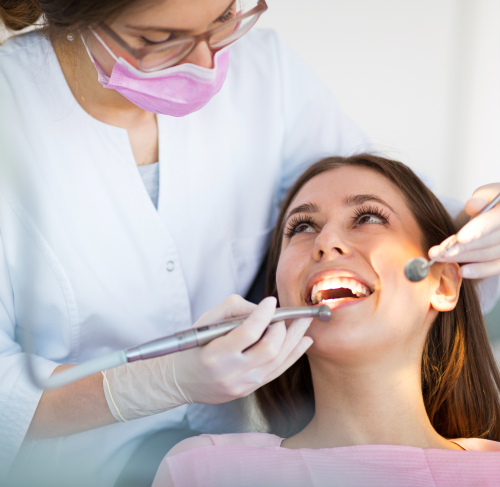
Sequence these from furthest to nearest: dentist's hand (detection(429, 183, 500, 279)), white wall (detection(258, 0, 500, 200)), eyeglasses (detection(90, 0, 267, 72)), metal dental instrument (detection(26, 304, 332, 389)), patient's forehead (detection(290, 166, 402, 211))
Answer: white wall (detection(258, 0, 500, 200)), patient's forehead (detection(290, 166, 402, 211)), dentist's hand (detection(429, 183, 500, 279)), eyeglasses (detection(90, 0, 267, 72)), metal dental instrument (detection(26, 304, 332, 389))

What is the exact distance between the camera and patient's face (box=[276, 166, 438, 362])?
3.85 feet

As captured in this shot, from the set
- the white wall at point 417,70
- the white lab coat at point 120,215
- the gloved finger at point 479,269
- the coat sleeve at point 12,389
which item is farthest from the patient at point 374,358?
the white wall at point 417,70

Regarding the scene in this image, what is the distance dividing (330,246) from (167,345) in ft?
1.57

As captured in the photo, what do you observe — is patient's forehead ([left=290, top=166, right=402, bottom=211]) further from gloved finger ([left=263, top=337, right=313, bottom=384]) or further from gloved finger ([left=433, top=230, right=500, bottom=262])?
gloved finger ([left=263, top=337, right=313, bottom=384])

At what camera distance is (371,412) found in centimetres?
127

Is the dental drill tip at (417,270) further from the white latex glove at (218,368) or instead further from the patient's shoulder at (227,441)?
the patient's shoulder at (227,441)

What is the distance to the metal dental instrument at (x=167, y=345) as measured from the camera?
0.89 m

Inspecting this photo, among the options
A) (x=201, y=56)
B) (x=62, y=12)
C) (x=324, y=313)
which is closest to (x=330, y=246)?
(x=324, y=313)

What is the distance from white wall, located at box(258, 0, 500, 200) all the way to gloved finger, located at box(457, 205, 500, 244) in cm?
87

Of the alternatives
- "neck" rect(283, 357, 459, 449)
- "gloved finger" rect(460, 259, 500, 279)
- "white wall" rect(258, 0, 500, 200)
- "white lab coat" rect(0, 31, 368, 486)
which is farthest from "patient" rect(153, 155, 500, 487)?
"white wall" rect(258, 0, 500, 200)

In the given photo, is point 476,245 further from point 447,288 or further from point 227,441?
point 227,441

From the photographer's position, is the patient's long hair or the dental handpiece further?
the patient's long hair

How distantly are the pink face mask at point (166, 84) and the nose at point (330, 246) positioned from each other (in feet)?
1.45

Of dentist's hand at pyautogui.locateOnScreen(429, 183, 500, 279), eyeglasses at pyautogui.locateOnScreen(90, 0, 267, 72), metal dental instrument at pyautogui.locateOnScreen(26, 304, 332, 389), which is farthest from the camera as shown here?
dentist's hand at pyautogui.locateOnScreen(429, 183, 500, 279)
